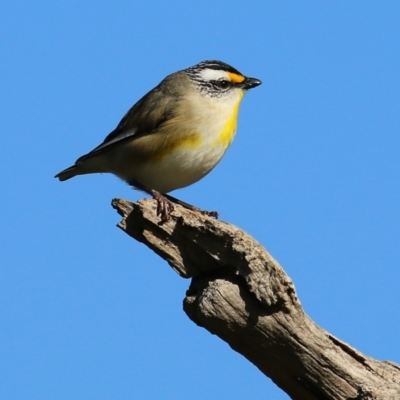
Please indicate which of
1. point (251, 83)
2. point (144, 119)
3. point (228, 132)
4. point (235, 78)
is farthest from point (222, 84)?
point (144, 119)

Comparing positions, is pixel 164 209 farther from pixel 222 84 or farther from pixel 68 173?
pixel 68 173

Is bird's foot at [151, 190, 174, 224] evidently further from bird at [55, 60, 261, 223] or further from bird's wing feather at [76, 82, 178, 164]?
bird's wing feather at [76, 82, 178, 164]

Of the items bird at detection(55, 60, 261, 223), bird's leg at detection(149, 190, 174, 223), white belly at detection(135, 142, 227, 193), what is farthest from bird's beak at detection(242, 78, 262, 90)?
bird's leg at detection(149, 190, 174, 223)

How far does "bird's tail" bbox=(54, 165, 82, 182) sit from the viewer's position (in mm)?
10898

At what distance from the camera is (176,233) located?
25.4 ft

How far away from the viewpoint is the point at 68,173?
11.0m

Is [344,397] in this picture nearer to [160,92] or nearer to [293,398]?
[293,398]

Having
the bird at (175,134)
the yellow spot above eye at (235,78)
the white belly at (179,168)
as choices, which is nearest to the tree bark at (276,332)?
the bird at (175,134)

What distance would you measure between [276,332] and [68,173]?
492 centimetres

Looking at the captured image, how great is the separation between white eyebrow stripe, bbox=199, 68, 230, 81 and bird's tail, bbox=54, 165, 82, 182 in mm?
2144

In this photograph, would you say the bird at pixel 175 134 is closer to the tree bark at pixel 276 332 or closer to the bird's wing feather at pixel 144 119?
the bird's wing feather at pixel 144 119

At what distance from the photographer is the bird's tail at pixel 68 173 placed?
429 inches

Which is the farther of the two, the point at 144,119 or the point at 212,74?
the point at 212,74

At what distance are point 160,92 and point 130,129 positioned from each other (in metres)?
0.74
